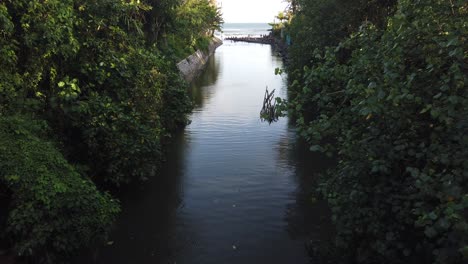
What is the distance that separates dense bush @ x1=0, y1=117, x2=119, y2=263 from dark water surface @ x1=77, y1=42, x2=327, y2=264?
1690 mm

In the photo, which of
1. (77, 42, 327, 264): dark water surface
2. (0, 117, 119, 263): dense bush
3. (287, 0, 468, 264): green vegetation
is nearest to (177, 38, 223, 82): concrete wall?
(77, 42, 327, 264): dark water surface

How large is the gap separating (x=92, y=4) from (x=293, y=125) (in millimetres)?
12594

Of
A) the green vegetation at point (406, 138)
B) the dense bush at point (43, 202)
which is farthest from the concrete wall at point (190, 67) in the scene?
the green vegetation at point (406, 138)

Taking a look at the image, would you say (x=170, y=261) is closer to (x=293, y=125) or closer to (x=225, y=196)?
(x=225, y=196)

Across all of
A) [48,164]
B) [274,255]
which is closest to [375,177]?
[274,255]

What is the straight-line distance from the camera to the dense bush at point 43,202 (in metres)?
7.22

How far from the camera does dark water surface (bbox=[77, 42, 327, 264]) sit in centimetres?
957

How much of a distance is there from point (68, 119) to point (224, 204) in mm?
4815

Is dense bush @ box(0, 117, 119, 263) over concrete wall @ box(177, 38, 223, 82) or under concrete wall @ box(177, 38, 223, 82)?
over

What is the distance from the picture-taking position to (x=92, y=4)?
11852mm

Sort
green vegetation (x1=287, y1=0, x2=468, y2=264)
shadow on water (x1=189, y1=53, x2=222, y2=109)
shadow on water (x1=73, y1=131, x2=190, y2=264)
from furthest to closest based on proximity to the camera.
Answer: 1. shadow on water (x1=189, y1=53, x2=222, y2=109)
2. shadow on water (x1=73, y1=131, x2=190, y2=264)
3. green vegetation (x1=287, y1=0, x2=468, y2=264)

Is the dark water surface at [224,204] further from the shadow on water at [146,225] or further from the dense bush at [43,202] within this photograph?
the dense bush at [43,202]

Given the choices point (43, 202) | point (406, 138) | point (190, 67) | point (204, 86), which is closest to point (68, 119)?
point (43, 202)

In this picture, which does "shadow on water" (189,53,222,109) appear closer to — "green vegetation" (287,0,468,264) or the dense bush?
the dense bush
